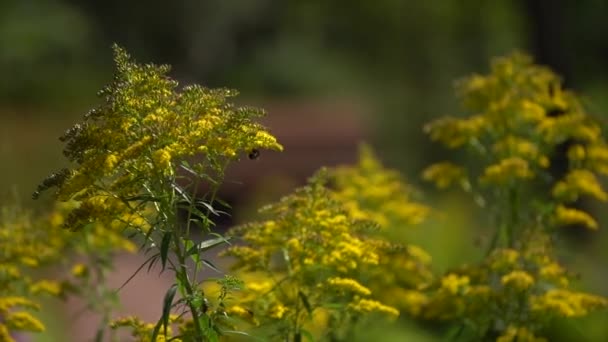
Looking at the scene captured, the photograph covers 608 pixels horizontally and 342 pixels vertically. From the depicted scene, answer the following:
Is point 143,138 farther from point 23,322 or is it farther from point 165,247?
point 23,322

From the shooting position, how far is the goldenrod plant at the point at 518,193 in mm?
5988

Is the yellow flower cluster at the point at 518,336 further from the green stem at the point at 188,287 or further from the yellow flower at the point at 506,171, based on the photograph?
the green stem at the point at 188,287

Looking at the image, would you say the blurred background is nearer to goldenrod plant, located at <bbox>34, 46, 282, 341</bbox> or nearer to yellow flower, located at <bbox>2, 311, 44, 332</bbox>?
yellow flower, located at <bbox>2, 311, 44, 332</bbox>

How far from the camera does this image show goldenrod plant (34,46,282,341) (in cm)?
446

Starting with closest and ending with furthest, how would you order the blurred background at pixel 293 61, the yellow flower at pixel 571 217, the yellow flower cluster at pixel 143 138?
the yellow flower cluster at pixel 143 138
the yellow flower at pixel 571 217
the blurred background at pixel 293 61

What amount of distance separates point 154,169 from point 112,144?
→ 16 cm

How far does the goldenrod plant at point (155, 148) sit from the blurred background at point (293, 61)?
11142mm

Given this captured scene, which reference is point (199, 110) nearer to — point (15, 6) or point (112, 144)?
point (112, 144)

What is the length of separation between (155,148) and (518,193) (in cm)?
264

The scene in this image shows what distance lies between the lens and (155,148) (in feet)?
14.7

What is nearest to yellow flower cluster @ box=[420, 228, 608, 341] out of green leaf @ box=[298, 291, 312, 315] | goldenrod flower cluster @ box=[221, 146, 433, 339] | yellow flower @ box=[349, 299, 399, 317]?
goldenrod flower cluster @ box=[221, 146, 433, 339]

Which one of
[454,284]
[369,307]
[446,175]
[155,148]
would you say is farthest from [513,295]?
[155,148]

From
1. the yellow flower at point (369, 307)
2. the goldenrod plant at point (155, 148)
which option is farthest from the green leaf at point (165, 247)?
the yellow flower at point (369, 307)

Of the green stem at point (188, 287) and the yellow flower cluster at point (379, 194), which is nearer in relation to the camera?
the green stem at point (188, 287)
